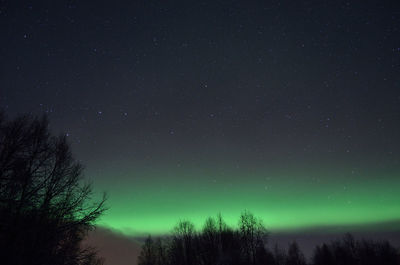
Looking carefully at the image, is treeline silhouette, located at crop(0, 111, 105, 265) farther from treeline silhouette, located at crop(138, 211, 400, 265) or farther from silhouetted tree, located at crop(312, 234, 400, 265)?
silhouetted tree, located at crop(312, 234, 400, 265)

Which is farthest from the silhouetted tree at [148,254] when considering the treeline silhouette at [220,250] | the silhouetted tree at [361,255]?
the silhouetted tree at [361,255]

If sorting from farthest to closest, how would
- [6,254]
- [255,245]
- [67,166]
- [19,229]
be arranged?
[255,245], [67,166], [19,229], [6,254]

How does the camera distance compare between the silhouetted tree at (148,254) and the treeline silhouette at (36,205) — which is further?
the silhouetted tree at (148,254)

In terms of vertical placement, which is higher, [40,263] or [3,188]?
[3,188]

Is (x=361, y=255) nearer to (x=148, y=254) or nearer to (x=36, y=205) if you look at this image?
(x=148, y=254)

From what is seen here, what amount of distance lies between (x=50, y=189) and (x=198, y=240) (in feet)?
149

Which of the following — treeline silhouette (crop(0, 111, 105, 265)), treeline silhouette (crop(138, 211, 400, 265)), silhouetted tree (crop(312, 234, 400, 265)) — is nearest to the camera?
treeline silhouette (crop(0, 111, 105, 265))

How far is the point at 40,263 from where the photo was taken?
672cm

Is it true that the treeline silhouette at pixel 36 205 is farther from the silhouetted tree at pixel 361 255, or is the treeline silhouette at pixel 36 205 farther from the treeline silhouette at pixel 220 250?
the silhouetted tree at pixel 361 255

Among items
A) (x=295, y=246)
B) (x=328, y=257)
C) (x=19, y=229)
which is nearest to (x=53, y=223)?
(x=19, y=229)

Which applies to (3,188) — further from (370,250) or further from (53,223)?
(370,250)

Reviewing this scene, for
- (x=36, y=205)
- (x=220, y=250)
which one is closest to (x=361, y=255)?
(x=220, y=250)

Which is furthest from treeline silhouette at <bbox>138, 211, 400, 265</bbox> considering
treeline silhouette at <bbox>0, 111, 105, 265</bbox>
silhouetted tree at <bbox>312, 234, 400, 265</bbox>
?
treeline silhouette at <bbox>0, 111, 105, 265</bbox>

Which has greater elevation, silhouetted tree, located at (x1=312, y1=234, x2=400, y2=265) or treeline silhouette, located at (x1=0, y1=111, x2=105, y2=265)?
treeline silhouette, located at (x1=0, y1=111, x2=105, y2=265)
